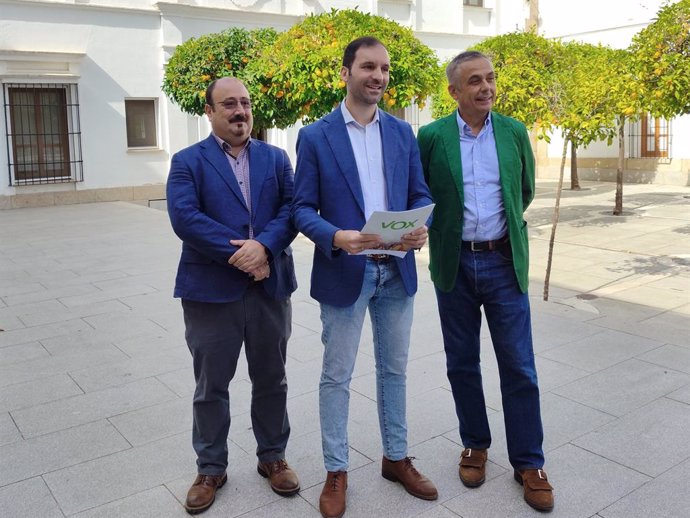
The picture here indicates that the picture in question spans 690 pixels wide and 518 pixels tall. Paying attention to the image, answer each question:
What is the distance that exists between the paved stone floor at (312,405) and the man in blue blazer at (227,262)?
38cm

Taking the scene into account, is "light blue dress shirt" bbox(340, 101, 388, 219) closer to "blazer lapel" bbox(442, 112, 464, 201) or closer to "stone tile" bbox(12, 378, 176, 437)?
"blazer lapel" bbox(442, 112, 464, 201)

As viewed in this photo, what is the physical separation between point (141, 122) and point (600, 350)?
48.7 feet

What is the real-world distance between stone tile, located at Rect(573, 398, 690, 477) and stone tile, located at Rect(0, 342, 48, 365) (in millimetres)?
3967

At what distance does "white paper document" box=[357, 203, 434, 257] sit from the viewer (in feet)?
9.37

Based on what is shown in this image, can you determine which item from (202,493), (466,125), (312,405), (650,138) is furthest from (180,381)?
(650,138)

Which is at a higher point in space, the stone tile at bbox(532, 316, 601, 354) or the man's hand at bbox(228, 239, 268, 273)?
the man's hand at bbox(228, 239, 268, 273)

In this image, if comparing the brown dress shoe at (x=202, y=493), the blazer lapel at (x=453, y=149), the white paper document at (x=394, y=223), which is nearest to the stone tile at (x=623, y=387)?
the blazer lapel at (x=453, y=149)

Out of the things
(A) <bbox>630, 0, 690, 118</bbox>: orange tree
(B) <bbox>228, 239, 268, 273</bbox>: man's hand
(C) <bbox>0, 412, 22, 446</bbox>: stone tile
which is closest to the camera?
(B) <bbox>228, 239, 268, 273</bbox>: man's hand

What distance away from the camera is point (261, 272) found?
324cm

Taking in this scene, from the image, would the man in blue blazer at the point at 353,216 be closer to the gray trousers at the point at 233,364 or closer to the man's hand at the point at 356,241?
the man's hand at the point at 356,241

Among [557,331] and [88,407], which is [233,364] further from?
[557,331]

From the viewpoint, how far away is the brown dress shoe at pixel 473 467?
347 centimetres

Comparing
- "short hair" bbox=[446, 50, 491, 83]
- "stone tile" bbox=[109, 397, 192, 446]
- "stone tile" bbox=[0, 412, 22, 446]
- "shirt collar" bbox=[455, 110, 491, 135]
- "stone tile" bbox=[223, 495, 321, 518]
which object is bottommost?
"stone tile" bbox=[223, 495, 321, 518]

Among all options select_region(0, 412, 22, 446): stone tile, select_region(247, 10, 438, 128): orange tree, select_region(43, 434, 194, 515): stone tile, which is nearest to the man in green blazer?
select_region(43, 434, 194, 515): stone tile
